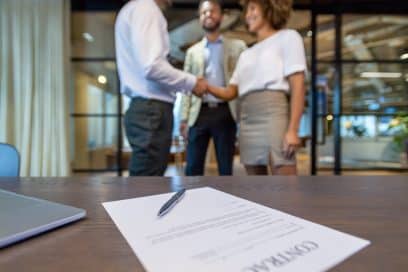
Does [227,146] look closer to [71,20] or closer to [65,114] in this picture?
[65,114]

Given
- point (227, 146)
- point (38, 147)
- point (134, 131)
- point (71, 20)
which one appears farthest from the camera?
point (71, 20)

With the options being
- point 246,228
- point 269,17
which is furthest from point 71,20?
point 246,228

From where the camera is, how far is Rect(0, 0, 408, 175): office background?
311cm

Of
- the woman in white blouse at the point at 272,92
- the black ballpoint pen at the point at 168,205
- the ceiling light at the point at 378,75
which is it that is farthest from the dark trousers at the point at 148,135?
the ceiling light at the point at 378,75

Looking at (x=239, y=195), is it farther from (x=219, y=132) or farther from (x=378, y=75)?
(x=378, y=75)

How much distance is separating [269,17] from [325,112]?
2.11 meters

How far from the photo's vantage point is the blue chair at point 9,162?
978 mm

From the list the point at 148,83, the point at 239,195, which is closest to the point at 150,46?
the point at 148,83

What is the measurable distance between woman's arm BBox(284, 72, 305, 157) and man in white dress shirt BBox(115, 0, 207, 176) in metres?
0.42

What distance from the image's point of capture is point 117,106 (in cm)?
317

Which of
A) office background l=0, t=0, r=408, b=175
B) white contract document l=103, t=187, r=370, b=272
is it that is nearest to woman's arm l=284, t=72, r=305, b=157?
white contract document l=103, t=187, r=370, b=272

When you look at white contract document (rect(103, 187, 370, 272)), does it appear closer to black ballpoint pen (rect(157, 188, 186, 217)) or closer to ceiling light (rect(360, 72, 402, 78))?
black ballpoint pen (rect(157, 188, 186, 217))

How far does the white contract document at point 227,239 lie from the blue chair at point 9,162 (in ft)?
1.97

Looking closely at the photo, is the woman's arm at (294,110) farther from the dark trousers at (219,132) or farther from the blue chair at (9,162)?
the blue chair at (9,162)
